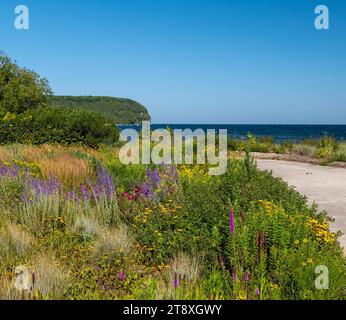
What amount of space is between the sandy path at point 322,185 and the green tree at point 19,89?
1487cm

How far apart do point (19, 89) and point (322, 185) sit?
19727 millimetres

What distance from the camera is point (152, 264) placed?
504 centimetres

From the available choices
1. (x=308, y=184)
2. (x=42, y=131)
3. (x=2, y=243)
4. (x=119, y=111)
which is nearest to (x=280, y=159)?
(x=308, y=184)

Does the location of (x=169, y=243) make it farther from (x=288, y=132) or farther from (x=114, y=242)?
(x=288, y=132)

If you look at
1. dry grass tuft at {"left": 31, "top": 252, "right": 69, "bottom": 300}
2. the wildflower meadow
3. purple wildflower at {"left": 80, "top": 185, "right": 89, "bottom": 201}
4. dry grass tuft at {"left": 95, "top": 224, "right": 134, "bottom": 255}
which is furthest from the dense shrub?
dry grass tuft at {"left": 31, "top": 252, "right": 69, "bottom": 300}

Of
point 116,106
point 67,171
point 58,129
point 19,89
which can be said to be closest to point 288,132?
point 116,106

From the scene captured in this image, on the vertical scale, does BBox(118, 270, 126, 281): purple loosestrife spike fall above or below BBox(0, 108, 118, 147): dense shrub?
below

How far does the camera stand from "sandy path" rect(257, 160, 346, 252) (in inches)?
309

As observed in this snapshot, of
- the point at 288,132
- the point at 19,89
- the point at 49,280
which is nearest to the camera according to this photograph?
the point at 49,280

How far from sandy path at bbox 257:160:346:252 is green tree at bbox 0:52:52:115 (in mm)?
14874

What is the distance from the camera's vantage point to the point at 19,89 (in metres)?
25.2

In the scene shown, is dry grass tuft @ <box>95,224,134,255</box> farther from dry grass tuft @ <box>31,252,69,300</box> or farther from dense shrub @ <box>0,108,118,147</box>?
dense shrub @ <box>0,108,118,147</box>
